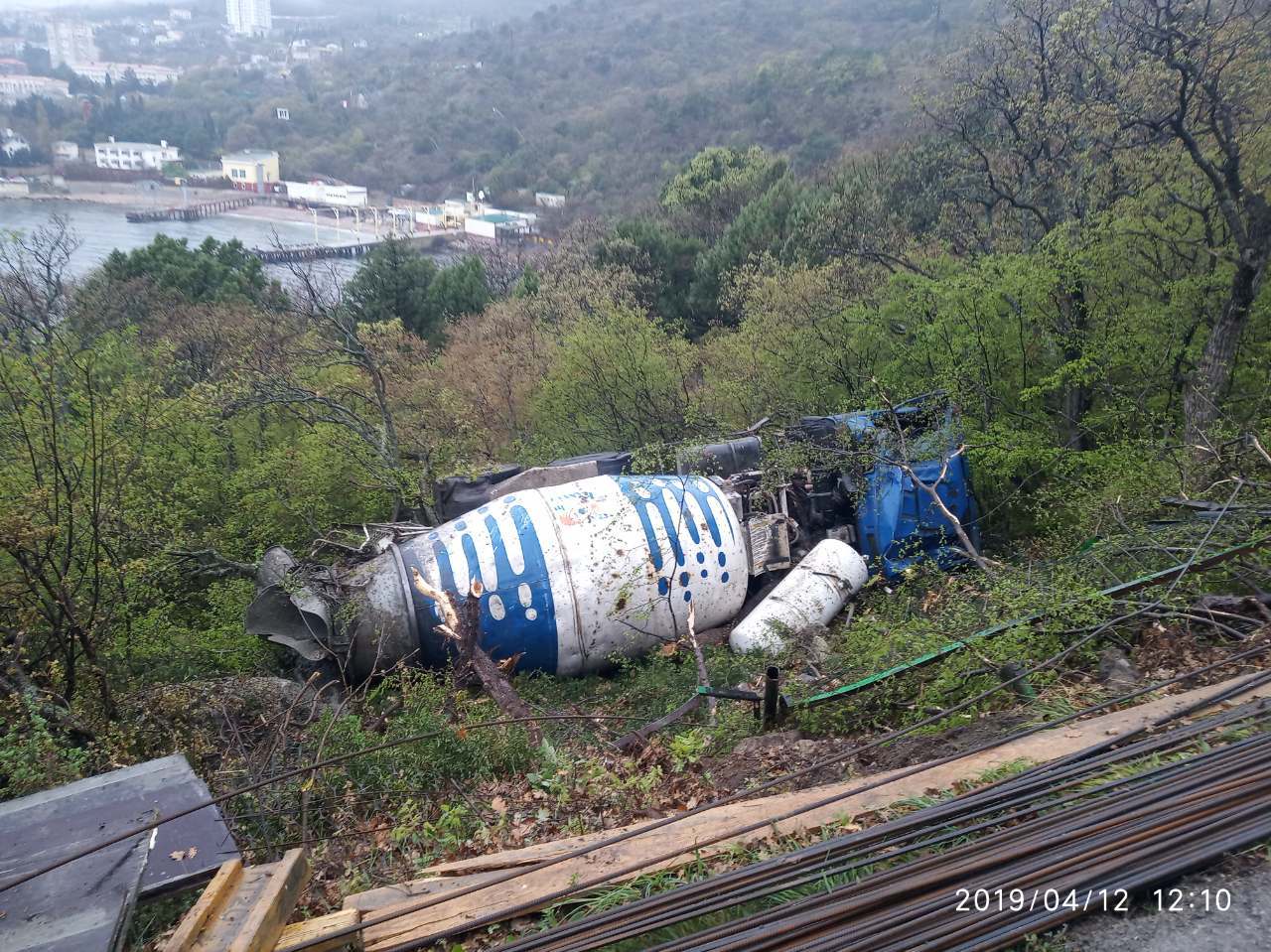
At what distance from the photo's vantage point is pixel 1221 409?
11.3 meters

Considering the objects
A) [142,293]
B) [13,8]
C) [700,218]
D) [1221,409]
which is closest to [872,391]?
[1221,409]

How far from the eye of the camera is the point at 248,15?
195375 mm

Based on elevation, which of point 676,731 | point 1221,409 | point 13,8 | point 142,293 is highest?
point 13,8

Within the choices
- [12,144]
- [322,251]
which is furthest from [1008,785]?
[12,144]

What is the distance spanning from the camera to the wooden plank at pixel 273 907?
383 cm

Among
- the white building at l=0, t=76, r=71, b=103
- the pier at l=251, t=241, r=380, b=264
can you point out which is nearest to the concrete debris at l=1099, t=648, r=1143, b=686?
the pier at l=251, t=241, r=380, b=264

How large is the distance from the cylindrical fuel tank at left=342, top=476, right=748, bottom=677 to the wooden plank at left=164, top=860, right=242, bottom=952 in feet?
17.0

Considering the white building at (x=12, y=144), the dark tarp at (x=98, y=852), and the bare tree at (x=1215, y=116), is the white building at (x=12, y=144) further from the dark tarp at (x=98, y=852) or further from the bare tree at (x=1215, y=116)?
the dark tarp at (x=98, y=852)

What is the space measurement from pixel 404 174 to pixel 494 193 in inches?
507

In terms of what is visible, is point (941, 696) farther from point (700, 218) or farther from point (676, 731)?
point (700, 218)

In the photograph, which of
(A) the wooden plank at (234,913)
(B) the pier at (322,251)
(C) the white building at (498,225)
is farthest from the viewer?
(C) the white building at (498,225)

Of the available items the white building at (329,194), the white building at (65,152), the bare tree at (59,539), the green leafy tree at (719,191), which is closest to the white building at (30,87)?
the white building at (65,152)

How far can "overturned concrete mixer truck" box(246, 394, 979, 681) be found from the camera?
974cm

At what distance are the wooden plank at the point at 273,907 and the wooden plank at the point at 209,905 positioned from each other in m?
0.18
